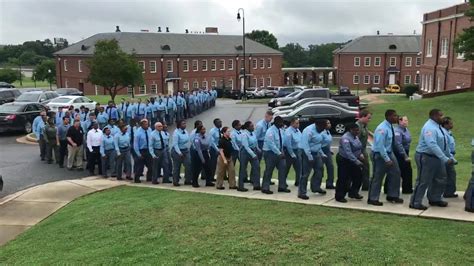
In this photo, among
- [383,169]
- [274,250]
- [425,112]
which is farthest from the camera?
[425,112]

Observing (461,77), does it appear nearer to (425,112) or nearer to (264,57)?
(425,112)

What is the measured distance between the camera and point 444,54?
158ft

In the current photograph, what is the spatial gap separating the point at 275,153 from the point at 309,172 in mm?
873

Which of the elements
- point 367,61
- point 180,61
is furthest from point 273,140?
point 367,61

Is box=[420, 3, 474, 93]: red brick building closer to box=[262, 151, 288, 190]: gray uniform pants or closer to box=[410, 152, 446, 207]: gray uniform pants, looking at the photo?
box=[262, 151, 288, 190]: gray uniform pants

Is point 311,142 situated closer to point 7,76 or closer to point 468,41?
point 468,41

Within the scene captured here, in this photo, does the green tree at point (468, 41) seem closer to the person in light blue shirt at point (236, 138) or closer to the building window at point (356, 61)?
the person in light blue shirt at point (236, 138)

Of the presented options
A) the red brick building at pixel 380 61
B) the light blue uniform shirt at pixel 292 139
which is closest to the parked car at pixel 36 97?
the light blue uniform shirt at pixel 292 139

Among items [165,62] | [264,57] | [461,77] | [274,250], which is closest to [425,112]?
[461,77]

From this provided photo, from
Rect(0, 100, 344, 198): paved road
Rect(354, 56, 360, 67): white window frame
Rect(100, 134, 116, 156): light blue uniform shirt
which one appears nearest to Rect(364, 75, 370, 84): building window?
Rect(354, 56, 360, 67): white window frame

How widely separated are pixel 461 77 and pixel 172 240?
1574 inches

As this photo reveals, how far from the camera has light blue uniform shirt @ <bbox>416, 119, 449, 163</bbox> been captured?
855cm

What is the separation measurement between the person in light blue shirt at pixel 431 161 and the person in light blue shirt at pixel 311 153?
1.99 meters

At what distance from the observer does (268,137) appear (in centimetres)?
1058
